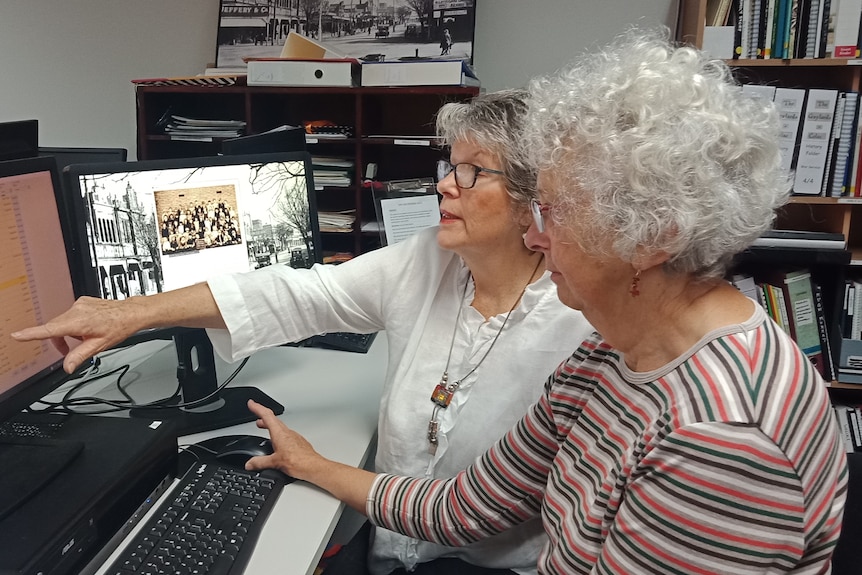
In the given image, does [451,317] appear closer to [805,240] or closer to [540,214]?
[540,214]

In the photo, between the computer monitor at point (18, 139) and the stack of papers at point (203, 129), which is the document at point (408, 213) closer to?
the computer monitor at point (18, 139)

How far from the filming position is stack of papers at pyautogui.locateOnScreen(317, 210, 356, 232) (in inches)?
110

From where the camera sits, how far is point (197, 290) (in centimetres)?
121

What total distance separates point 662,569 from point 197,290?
2.98 ft

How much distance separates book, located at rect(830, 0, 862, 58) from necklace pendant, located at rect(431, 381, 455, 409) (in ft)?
6.26

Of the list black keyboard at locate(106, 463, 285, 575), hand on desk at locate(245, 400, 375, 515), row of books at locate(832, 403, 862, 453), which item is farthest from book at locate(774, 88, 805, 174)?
black keyboard at locate(106, 463, 285, 575)

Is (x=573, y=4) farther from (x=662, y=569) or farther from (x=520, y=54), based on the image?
(x=662, y=569)

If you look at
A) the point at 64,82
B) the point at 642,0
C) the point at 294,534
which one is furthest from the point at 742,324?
the point at 64,82

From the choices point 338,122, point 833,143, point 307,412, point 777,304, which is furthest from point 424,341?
point 338,122

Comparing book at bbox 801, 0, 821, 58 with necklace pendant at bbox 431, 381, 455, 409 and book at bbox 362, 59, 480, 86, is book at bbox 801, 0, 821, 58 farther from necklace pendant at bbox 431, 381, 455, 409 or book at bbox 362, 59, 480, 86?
necklace pendant at bbox 431, 381, 455, 409

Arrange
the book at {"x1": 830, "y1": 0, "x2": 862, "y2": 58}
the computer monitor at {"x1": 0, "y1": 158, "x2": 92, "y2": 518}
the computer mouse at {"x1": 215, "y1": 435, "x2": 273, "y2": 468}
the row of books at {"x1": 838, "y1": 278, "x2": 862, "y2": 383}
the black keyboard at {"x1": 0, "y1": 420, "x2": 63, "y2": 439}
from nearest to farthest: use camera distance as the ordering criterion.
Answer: the computer monitor at {"x1": 0, "y1": 158, "x2": 92, "y2": 518} → the black keyboard at {"x1": 0, "y1": 420, "x2": 63, "y2": 439} → the computer mouse at {"x1": 215, "y1": 435, "x2": 273, "y2": 468} → the book at {"x1": 830, "y1": 0, "x2": 862, "y2": 58} → the row of books at {"x1": 838, "y1": 278, "x2": 862, "y2": 383}

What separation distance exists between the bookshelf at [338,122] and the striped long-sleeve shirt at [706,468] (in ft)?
6.51

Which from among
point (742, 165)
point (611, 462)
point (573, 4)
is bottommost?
point (611, 462)

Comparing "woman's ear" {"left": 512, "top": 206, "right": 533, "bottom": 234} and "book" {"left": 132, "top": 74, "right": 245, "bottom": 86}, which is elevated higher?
"book" {"left": 132, "top": 74, "right": 245, "bottom": 86}
